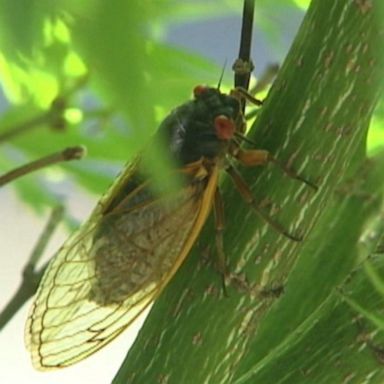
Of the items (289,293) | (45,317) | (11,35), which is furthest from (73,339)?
(11,35)

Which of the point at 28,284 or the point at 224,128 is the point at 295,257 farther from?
the point at 28,284

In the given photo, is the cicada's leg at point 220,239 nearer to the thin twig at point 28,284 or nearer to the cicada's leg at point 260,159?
the cicada's leg at point 260,159

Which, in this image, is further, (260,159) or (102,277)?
(102,277)

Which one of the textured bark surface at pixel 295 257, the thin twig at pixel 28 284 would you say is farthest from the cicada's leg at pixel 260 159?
the thin twig at pixel 28 284

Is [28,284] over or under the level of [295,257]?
over

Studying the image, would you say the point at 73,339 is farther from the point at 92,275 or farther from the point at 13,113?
the point at 13,113

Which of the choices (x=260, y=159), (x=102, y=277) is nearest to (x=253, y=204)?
(x=260, y=159)

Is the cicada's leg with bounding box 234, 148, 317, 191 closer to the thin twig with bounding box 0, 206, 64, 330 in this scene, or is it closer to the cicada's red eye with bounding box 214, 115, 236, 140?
the cicada's red eye with bounding box 214, 115, 236, 140
